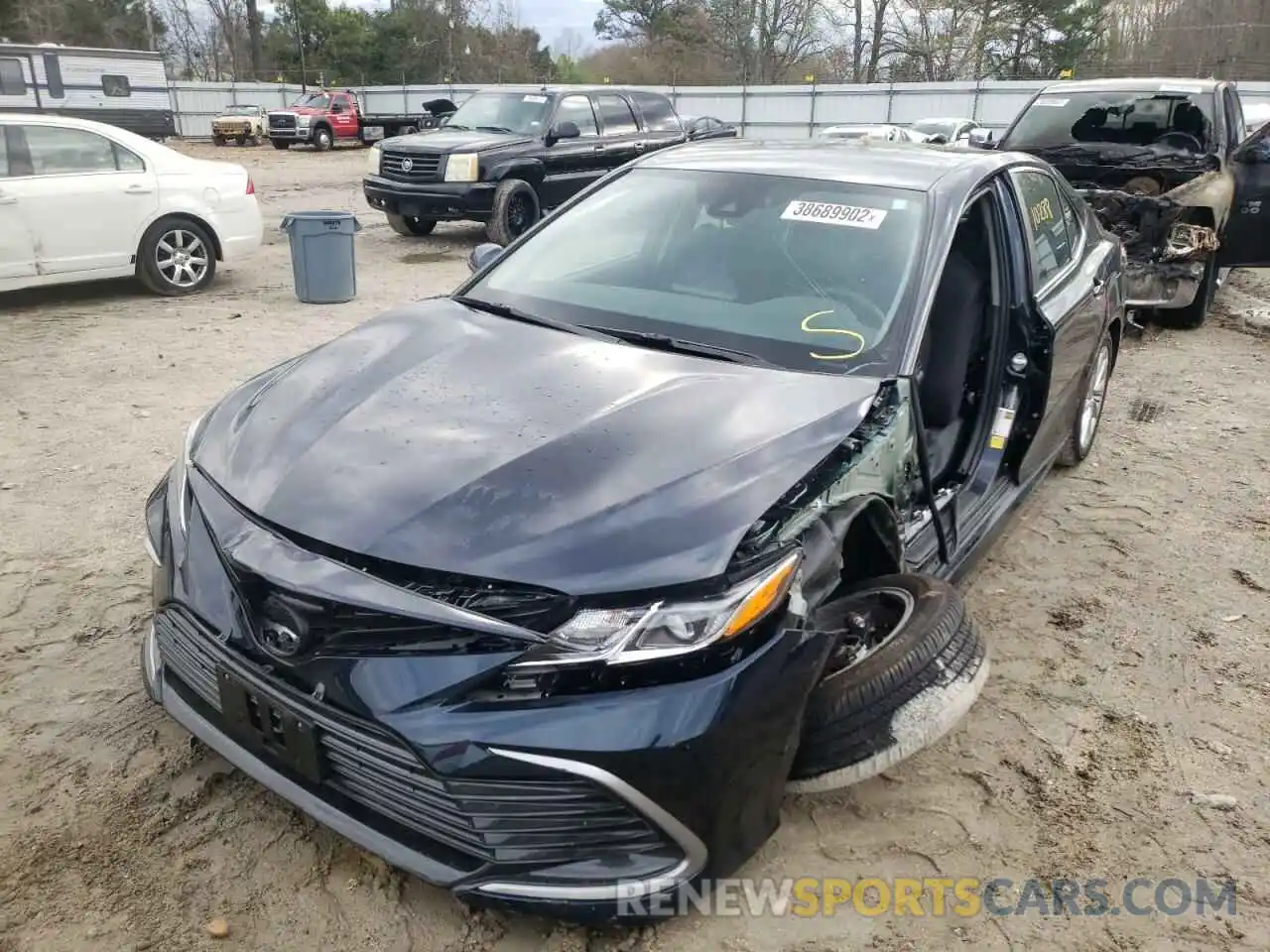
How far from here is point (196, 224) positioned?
29.0 ft

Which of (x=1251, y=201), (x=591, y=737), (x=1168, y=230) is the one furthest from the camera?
(x=1251, y=201)

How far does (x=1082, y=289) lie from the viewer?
4293mm

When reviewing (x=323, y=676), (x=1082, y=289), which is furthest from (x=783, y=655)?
(x=1082, y=289)

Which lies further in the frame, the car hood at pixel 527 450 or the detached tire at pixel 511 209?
the detached tire at pixel 511 209

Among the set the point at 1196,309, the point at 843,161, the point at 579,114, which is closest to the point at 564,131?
the point at 579,114

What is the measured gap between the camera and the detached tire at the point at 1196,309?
8.00 m

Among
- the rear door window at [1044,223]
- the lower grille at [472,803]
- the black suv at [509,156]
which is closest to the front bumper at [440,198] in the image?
the black suv at [509,156]

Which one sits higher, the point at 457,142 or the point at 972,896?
the point at 457,142

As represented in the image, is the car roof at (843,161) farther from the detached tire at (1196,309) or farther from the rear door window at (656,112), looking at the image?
the rear door window at (656,112)

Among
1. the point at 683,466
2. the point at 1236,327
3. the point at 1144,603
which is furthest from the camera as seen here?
the point at 1236,327

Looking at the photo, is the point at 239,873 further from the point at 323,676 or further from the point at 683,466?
the point at 683,466

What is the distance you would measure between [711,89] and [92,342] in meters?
28.9

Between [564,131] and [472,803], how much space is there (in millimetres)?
11219

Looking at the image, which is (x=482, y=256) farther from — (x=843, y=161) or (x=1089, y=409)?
(x=1089, y=409)
